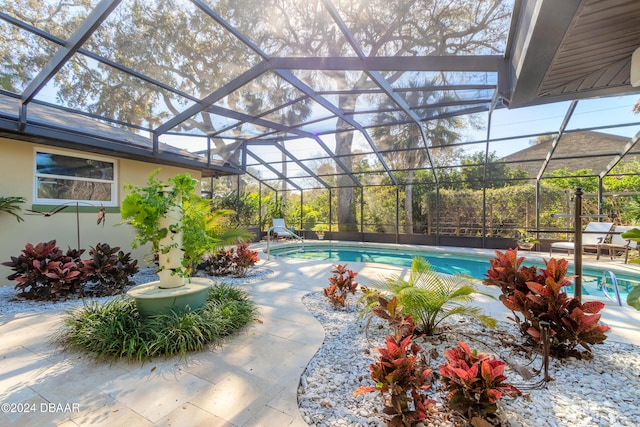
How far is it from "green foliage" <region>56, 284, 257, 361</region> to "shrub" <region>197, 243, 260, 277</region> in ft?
9.07

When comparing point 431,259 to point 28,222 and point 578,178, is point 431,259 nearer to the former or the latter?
point 578,178

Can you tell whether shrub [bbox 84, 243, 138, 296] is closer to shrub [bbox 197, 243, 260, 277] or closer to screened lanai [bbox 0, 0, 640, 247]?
shrub [bbox 197, 243, 260, 277]

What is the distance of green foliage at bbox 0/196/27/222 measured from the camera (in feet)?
16.0

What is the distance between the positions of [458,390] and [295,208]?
13.6 m

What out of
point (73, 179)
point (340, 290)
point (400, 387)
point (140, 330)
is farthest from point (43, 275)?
point (400, 387)

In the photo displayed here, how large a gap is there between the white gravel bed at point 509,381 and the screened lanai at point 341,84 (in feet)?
4.47

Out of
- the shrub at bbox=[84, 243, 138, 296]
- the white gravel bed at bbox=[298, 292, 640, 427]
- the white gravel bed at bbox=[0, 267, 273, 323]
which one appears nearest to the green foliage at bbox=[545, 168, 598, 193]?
the white gravel bed at bbox=[298, 292, 640, 427]

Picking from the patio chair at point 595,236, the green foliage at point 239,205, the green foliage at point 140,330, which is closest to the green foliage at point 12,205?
the green foliage at point 140,330

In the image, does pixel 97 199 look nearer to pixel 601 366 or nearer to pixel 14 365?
pixel 14 365

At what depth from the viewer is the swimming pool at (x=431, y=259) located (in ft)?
22.3

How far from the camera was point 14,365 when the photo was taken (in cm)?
243

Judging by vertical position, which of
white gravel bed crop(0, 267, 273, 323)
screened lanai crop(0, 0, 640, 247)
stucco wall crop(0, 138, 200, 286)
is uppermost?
screened lanai crop(0, 0, 640, 247)

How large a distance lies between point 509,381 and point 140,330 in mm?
3326

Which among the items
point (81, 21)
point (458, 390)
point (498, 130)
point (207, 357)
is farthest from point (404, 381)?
point (498, 130)
